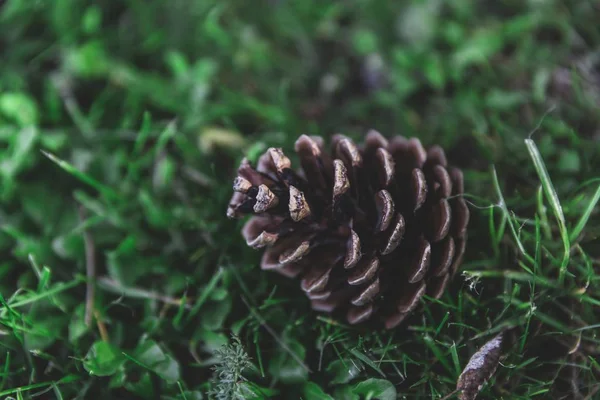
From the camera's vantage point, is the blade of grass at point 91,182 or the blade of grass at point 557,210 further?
the blade of grass at point 91,182

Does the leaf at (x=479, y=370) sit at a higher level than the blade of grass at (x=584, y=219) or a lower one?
lower

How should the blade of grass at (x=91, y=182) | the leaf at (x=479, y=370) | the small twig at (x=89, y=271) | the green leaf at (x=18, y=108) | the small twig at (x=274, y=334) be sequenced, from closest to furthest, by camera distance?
the leaf at (x=479, y=370)
the small twig at (x=274, y=334)
the small twig at (x=89, y=271)
the blade of grass at (x=91, y=182)
the green leaf at (x=18, y=108)

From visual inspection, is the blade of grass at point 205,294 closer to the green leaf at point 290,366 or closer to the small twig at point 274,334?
the small twig at point 274,334

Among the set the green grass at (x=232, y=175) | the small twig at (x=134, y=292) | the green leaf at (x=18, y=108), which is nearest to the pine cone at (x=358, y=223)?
the green grass at (x=232, y=175)

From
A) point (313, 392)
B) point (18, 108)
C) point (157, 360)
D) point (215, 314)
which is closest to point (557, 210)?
point (313, 392)

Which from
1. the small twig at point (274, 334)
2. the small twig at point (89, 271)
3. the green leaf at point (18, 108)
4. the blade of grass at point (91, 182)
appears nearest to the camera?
the small twig at point (274, 334)

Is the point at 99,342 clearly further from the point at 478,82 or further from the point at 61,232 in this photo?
the point at 478,82

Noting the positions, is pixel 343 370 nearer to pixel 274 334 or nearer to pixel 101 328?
pixel 274 334
